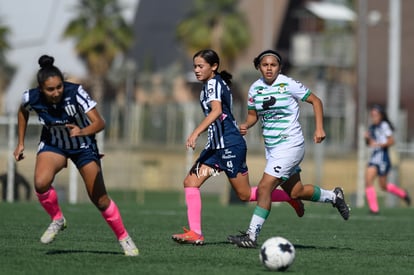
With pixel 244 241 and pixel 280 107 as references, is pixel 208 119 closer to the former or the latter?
pixel 280 107

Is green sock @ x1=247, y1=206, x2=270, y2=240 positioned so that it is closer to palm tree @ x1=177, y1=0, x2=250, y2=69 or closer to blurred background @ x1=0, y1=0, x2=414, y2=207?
blurred background @ x1=0, y1=0, x2=414, y2=207

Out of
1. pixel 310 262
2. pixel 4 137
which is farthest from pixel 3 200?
pixel 310 262

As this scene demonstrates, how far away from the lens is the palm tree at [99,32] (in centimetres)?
6262

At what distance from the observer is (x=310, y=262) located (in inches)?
435

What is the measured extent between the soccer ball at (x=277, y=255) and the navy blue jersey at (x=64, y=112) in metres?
2.14

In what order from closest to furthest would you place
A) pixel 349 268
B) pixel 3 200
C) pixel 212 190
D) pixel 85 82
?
pixel 349 268
pixel 3 200
pixel 212 190
pixel 85 82

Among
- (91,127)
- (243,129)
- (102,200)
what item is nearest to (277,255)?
(102,200)

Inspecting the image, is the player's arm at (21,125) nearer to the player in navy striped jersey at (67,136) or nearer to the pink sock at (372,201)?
the player in navy striped jersey at (67,136)

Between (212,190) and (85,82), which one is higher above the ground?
(85,82)

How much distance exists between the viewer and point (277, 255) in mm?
10172

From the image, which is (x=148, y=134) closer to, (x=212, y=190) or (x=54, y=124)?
(x=212, y=190)

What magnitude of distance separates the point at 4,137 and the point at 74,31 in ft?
112

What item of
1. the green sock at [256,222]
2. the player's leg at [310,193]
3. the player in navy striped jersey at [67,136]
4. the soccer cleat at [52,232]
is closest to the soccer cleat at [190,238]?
the green sock at [256,222]

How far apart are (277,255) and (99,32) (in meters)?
52.9
